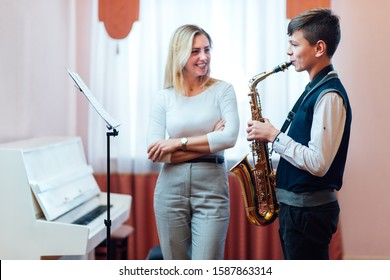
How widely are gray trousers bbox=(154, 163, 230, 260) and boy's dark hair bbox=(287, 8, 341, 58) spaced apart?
2.14ft

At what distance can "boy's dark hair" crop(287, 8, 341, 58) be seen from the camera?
1543mm

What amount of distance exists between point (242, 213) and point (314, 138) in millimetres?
1431

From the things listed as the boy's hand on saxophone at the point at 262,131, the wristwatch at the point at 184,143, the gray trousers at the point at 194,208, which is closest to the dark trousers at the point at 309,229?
the boy's hand on saxophone at the point at 262,131

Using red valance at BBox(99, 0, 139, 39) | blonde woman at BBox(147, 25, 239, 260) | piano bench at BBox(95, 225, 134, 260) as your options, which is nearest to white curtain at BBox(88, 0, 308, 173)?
red valance at BBox(99, 0, 139, 39)

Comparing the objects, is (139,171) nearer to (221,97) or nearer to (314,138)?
(221,97)

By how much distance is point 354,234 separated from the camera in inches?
92.2

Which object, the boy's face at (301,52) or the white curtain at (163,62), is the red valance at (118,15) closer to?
the white curtain at (163,62)

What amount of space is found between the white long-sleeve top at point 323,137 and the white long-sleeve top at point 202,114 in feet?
1.34

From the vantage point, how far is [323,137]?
1.45 metres

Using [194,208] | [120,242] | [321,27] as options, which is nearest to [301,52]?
[321,27]

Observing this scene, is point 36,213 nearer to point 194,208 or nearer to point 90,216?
point 90,216

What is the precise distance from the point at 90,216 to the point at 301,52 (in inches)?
56.3

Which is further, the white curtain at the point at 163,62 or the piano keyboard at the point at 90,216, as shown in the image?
the white curtain at the point at 163,62

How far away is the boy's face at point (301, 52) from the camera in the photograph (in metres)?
1.56
